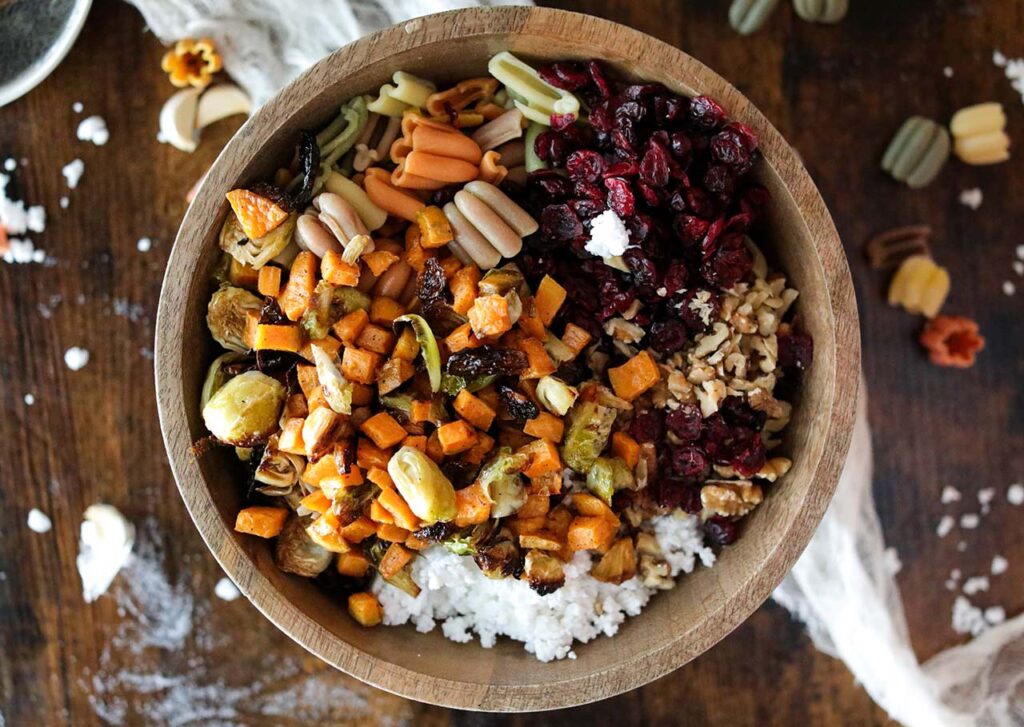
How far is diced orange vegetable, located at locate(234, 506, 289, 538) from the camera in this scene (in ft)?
4.74

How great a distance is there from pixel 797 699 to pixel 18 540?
1.63m

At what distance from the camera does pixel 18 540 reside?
182cm

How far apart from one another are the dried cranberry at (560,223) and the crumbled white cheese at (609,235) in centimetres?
4

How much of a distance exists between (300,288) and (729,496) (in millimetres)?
778

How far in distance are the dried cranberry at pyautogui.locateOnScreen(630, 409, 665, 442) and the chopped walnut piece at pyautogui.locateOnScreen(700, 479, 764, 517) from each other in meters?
0.14

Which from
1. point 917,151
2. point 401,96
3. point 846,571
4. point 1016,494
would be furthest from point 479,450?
point 1016,494

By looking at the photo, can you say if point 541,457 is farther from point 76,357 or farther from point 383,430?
point 76,357

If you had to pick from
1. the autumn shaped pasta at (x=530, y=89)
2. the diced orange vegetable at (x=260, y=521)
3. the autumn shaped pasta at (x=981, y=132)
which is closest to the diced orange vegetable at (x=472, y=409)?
the diced orange vegetable at (x=260, y=521)

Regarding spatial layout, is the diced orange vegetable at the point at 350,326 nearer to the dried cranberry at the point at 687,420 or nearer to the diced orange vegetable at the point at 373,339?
the diced orange vegetable at the point at 373,339

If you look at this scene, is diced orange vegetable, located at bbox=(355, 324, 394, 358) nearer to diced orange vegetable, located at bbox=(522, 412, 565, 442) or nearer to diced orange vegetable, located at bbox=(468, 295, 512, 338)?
diced orange vegetable, located at bbox=(468, 295, 512, 338)

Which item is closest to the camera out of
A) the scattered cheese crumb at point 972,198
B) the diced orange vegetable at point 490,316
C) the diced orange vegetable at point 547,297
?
the diced orange vegetable at point 490,316

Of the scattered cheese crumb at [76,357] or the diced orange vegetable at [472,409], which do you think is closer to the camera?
the diced orange vegetable at [472,409]

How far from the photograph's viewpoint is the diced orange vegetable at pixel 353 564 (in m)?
1.50

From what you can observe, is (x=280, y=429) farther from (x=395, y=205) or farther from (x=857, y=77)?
(x=857, y=77)
